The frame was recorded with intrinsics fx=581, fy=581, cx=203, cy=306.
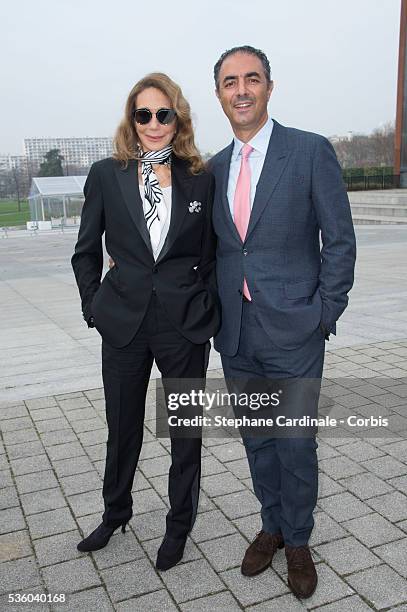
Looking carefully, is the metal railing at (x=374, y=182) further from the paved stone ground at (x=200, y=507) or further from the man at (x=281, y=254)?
the man at (x=281, y=254)

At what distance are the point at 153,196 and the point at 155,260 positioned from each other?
0.30 metres

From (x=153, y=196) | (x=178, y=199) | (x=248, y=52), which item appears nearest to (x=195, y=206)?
(x=178, y=199)

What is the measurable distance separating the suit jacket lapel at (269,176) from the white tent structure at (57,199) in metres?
28.5

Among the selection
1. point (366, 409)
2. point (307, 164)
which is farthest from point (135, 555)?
point (366, 409)

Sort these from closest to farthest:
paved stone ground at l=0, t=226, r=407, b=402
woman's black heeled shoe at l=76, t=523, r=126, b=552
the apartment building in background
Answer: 1. woman's black heeled shoe at l=76, t=523, r=126, b=552
2. paved stone ground at l=0, t=226, r=407, b=402
3. the apartment building in background

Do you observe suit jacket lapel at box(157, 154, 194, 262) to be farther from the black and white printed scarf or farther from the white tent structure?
the white tent structure

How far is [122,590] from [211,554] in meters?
0.47

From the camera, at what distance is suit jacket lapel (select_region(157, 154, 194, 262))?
262cm

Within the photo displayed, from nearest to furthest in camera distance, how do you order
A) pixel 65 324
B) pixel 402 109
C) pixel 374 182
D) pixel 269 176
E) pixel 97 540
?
pixel 269 176, pixel 97 540, pixel 65 324, pixel 402 109, pixel 374 182

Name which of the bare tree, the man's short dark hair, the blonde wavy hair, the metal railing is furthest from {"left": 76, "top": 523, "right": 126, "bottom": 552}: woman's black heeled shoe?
the bare tree

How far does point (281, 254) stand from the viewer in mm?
2549

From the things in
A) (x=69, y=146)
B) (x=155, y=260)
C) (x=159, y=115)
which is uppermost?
(x=69, y=146)

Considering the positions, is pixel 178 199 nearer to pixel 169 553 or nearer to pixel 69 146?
pixel 169 553

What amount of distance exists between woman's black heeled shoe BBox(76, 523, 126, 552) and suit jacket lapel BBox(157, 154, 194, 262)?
1.41 metres
